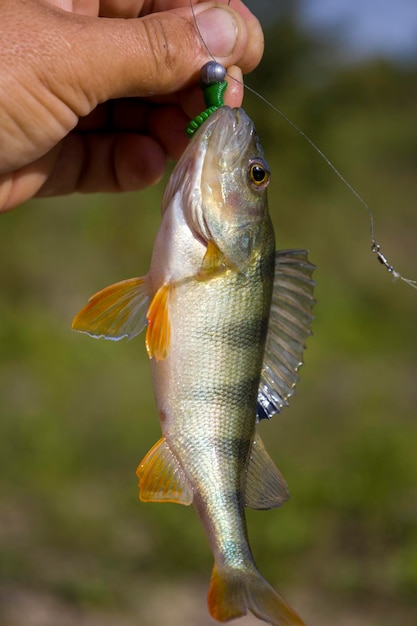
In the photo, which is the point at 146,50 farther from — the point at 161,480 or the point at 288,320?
the point at 161,480

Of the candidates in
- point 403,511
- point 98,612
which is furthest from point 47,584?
point 403,511

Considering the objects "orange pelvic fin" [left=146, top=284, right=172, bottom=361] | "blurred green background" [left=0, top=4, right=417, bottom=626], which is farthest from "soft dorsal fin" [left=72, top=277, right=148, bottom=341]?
"blurred green background" [left=0, top=4, right=417, bottom=626]

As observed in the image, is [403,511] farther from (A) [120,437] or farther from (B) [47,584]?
(B) [47,584]

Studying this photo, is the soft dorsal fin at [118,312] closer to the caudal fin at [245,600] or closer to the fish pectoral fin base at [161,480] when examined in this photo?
the fish pectoral fin base at [161,480]

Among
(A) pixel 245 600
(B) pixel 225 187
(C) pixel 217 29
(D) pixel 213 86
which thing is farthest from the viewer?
(C) pixel 217 29

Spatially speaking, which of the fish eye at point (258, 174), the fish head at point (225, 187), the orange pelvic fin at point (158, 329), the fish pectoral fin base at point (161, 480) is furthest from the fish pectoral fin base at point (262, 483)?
the fish eye at point (258, 174)

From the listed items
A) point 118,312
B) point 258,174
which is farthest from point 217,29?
point 118,312
